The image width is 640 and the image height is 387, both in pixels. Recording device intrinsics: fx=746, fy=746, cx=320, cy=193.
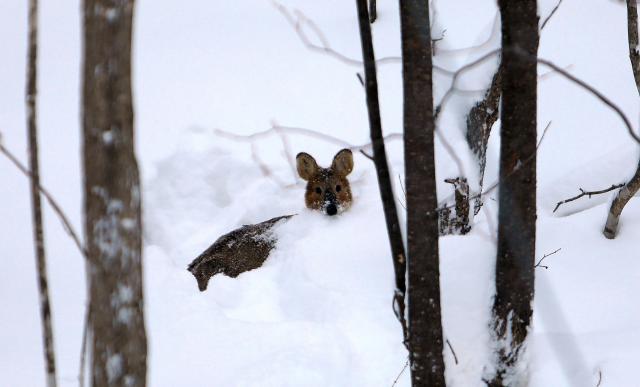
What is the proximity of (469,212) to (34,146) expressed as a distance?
9.87 feet

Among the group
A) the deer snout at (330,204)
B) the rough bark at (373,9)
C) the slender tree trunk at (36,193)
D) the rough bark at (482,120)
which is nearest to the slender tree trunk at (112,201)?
the slender tree trunk at (36,193)

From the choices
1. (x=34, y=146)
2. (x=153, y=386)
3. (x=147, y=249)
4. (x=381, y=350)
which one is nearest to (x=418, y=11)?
(x=34, y=146)

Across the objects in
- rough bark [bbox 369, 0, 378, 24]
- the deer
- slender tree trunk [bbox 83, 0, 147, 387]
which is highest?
rough bark [bbox 369, 0, 378, 24]

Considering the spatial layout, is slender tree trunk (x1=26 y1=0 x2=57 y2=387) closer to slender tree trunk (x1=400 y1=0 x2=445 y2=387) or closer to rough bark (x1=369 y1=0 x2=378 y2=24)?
slender tree trunk (x1=400 y1=0 x2=445 y2=387)

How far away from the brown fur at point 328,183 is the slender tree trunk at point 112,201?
A: 4.02 m

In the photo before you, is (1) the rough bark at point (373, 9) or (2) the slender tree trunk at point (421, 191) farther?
(1) the rough bark at point (373, 9)

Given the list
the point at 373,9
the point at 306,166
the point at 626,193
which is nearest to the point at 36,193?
the point at 626,193

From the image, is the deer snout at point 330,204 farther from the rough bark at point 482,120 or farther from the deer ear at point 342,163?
the rough bark at point 482,120

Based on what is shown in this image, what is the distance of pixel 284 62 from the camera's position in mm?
8625

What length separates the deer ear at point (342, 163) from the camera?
613 cm

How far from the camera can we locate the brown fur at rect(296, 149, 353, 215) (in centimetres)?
572

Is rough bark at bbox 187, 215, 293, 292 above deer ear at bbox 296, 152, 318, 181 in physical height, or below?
below

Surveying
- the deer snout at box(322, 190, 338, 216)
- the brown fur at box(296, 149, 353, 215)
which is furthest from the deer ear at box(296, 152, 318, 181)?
the deer snout at box(322, 190, 338, 216)

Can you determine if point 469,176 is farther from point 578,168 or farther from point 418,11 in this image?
point 418,11
